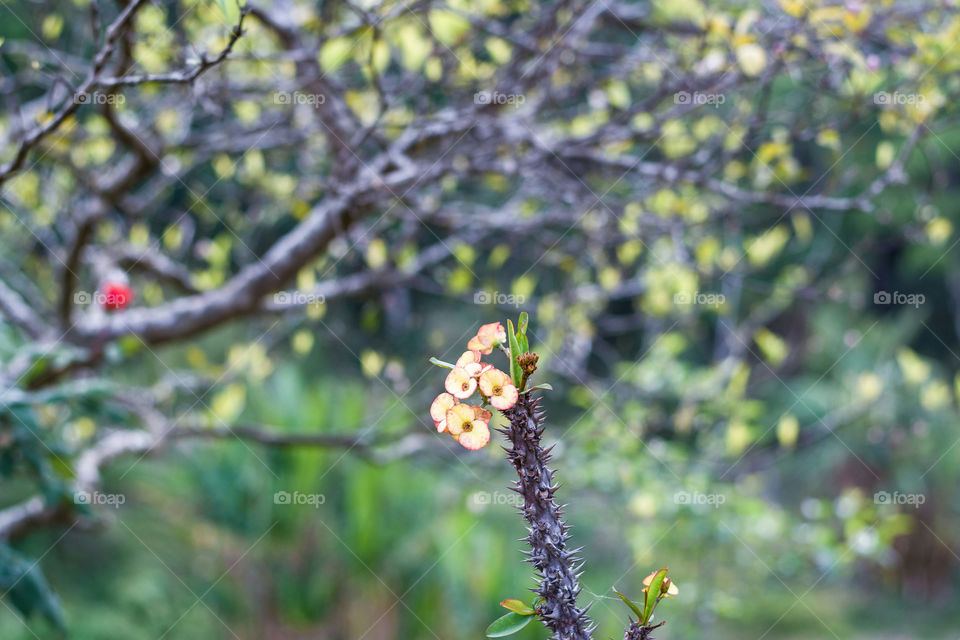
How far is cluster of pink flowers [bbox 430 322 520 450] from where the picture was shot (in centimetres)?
82

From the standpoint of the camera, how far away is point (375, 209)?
2.71m

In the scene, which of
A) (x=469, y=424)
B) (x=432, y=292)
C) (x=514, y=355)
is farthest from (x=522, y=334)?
(x=432, y=292)

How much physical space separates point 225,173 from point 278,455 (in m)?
1.51

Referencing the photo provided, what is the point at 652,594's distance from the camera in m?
0.85

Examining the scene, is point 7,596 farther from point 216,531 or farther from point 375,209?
point 216,531

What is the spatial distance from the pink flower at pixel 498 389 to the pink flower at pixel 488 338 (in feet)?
0.14

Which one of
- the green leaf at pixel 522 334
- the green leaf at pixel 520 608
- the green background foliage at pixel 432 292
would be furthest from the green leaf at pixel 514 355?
the green background foliage at pixel 432 292

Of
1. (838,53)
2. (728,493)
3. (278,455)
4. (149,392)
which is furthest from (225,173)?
(728,493)

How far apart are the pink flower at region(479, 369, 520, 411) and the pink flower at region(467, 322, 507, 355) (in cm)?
4

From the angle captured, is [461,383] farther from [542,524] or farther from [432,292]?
[432,292]

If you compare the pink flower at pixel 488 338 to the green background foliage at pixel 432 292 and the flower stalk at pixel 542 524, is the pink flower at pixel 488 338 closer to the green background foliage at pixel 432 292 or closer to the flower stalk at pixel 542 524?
the flower stalk at pixel 542 524

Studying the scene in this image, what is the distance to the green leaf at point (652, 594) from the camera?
32.9 inches

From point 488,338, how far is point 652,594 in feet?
1.12

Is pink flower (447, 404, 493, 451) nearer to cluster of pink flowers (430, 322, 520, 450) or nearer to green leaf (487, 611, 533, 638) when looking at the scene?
cluster of pink flowers (430, 322, 520, 450)
